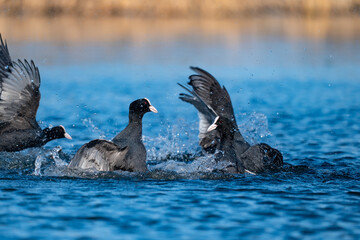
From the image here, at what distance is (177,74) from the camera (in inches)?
686

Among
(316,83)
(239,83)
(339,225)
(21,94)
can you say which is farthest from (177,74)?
(339,225)

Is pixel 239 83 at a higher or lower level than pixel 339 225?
higher

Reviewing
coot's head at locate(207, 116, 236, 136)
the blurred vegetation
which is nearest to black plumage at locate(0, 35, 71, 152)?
coot's head at locate(207, 116, 236, 136)

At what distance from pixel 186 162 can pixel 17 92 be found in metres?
2.61

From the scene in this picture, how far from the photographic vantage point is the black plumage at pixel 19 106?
8.46 metres

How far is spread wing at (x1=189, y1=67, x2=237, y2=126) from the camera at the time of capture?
865 centimetres

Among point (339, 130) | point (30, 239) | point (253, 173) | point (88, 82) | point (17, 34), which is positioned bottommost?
point (30, 239)

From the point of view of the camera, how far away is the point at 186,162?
8672 mm

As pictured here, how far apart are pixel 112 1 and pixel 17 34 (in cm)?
1032

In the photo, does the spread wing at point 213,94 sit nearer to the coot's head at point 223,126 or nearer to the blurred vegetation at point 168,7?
the coot's head at point 223,126

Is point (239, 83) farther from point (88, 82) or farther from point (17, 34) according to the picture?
point (17, 34)

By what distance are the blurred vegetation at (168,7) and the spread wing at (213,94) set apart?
1038 inches

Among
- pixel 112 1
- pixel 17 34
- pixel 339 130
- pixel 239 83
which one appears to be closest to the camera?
pixel 339 130

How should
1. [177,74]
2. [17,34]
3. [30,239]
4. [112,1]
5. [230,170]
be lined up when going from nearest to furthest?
1. [30,239]
2. [230,170]
3. [177,74]
4. [17,34]
5. [112,1]
